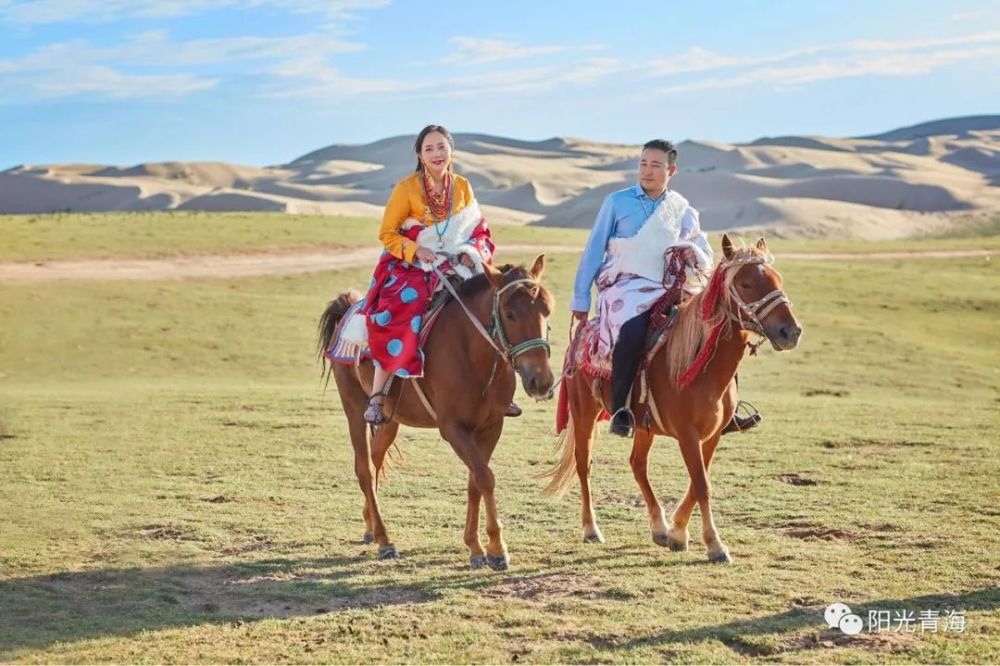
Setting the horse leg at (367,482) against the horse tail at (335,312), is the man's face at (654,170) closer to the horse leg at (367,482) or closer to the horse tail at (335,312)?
the horse tail at (335,312)

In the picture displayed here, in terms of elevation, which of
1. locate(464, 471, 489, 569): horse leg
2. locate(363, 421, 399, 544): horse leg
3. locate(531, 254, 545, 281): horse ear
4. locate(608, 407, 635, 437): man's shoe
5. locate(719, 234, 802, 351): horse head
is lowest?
locate(464, 471, 489, 569): horse leg

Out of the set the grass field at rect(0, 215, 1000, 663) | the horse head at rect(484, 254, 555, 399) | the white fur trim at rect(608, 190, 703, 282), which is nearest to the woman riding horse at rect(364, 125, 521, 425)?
the horse head at rect(484, 254, 555, 399)

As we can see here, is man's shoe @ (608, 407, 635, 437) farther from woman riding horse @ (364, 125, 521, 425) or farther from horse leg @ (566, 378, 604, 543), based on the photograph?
horse leg @ (566, 378, 604, 543)

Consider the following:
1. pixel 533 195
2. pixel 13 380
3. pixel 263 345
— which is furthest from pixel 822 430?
pixel 533 195

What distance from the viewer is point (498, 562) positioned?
22.4 ft

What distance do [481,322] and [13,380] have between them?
42.4ft

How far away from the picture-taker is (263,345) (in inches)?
790

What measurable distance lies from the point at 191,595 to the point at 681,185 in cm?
7255

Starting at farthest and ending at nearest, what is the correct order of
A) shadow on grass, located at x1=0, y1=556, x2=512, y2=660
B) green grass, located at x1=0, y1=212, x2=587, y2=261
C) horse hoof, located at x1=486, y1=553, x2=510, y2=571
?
1. green grass, located at x1=0, y1=212, x2=587, y2=261
2. horse hoof, located at x1=486, y1=553, x2=510, y2=571
3. shadow on grass, located at x1=0, y1=556, x2=512, y2=660

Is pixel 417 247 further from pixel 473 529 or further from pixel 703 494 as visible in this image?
pixel 703 494

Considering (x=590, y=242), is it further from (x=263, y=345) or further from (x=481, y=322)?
(x=263, y=345)

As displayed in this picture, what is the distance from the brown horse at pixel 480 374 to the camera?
6.46 meters

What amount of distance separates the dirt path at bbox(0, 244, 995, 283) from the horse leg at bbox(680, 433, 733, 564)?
19.6 m

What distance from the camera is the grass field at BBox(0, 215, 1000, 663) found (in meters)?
5.42
